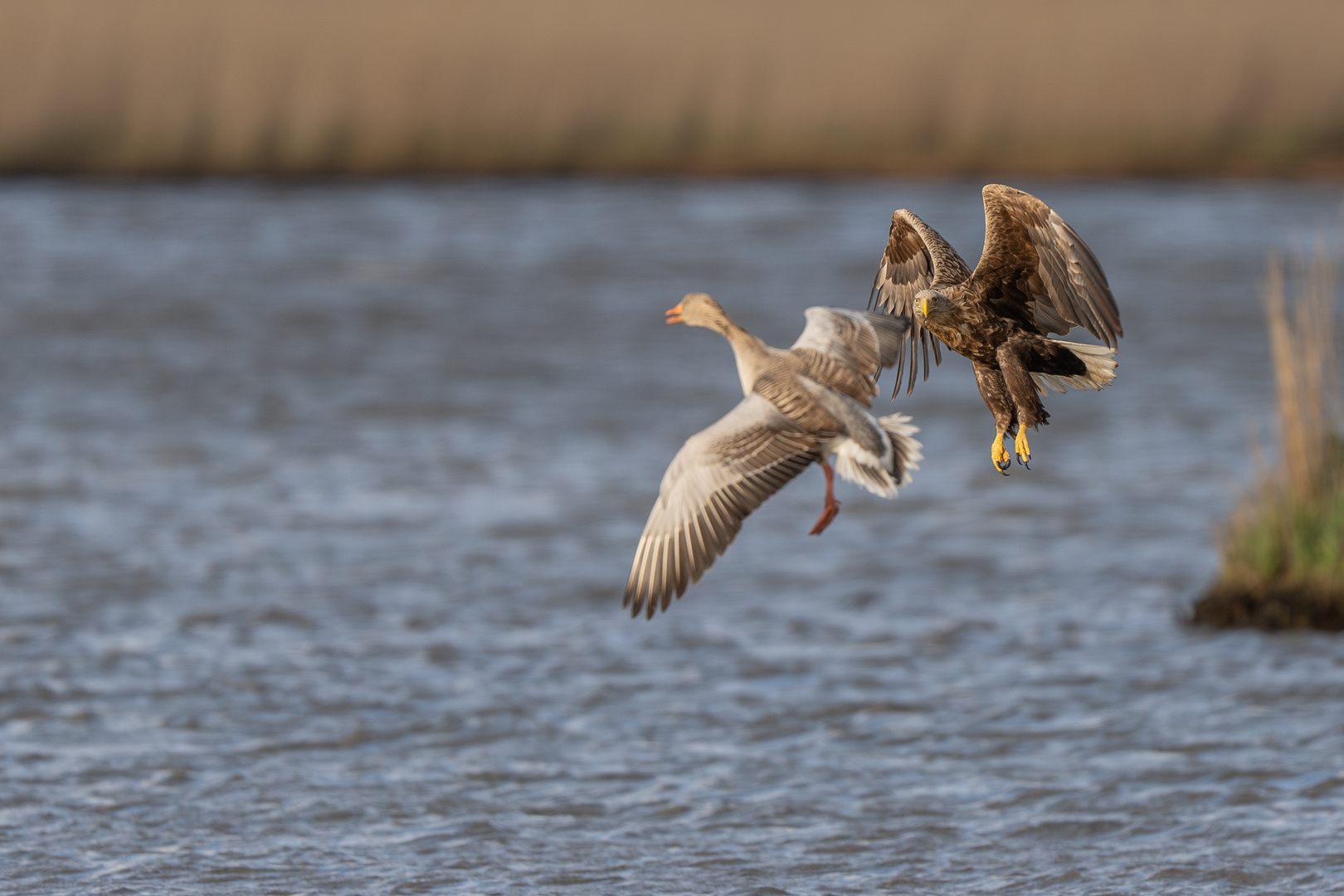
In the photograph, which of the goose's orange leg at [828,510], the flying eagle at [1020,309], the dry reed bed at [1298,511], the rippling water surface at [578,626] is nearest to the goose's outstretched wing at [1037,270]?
the flying eagle at [1020,309]

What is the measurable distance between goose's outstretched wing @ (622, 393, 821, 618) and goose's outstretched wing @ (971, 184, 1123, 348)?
2.53 feet

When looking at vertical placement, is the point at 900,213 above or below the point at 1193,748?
above

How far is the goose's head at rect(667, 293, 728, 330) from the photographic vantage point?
448 cm

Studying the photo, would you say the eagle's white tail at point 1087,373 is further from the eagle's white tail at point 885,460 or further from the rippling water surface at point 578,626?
the rippling water surface at point 578,626

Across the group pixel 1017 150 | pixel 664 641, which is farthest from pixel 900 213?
pixel 1017 150

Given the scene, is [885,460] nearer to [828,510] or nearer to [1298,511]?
[828,510]

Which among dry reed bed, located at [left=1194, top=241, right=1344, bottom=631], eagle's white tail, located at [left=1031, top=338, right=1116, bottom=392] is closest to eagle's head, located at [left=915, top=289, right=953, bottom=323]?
eagle's white tail, located at [left=1031, top=338, right=1116, bottom=392]

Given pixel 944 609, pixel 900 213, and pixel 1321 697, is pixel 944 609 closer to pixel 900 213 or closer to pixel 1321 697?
pixel 1321 697

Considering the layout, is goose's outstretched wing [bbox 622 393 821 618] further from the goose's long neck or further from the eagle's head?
the eagle's head

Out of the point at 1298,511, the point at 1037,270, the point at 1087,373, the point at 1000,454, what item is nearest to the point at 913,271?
the point at 1037,270

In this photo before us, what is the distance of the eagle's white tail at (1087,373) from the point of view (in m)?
4.90

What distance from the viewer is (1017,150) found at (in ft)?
108

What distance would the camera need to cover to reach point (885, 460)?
4.62 m

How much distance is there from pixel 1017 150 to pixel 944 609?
60.2 ft
